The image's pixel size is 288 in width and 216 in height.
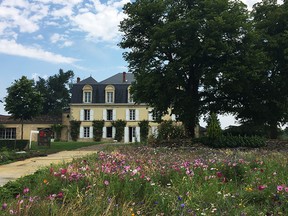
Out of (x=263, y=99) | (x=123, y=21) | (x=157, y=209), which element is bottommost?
(x=157, y=209)

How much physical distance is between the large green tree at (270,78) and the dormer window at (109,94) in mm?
29737

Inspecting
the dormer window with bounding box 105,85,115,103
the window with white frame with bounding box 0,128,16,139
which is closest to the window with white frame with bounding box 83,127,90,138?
the dormer window with bounding box 105,85,115,103

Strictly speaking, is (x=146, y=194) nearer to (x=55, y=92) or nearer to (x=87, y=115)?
(x=87, y=115)

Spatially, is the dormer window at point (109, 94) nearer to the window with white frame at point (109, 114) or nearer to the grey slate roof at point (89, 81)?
the window with white frame at point (109, 114)

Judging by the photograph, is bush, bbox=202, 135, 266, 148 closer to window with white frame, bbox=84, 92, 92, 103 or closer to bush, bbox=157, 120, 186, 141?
bush, bbox=157, 120, 186, 141

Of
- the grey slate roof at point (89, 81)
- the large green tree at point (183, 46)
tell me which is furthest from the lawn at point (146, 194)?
the grey slate roof at point (89, 81)

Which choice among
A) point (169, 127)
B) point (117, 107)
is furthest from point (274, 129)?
point (117, 107)

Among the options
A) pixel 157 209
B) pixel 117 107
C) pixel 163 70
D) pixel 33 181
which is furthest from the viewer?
pixel 117 107

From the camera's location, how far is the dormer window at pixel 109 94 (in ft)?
189

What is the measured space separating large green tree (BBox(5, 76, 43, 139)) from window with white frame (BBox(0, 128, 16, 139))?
25142 mm

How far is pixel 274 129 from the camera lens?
109 feet

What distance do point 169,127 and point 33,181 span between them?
1942cm

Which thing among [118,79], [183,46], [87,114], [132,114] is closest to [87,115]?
[87,114]

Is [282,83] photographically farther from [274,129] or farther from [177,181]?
[177,181]
